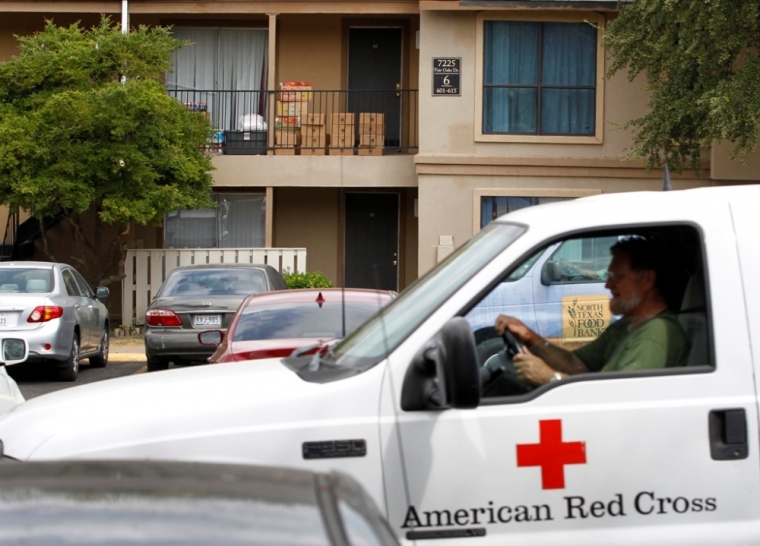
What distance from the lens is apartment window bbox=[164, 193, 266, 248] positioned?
2100cm

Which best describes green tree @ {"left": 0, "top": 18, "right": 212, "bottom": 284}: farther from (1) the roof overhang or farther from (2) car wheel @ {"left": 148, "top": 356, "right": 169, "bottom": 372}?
(1) the roof overhang

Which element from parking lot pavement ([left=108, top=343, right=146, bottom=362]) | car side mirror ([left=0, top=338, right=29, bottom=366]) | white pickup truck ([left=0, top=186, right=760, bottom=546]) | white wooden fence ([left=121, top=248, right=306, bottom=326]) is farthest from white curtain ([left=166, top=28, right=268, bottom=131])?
white pickup truck ([left=0, top=186, right=760, bottom=546])

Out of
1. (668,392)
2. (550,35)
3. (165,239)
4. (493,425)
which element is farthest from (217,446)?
(165,239)

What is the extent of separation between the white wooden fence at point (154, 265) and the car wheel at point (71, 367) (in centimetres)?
615

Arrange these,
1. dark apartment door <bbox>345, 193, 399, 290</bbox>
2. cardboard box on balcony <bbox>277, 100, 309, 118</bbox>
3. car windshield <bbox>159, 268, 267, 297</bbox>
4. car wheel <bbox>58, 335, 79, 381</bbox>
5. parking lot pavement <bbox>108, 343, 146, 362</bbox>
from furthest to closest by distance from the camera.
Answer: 1. dark apartment door <bbox>345, 193, 399, 290</bbox>
2. cardboard box on balcony <bbox>277, 100, 309, 118</bbox>
3. parking lot pavement <bbox>108, 343, 146, 362</bbox>
4. car windshield <bbox>159, 268, 267, 297</bbox>
5. car wheel <bbox>58, 335, 79, 381</bbox>

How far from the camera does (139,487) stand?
221cm

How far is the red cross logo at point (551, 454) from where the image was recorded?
3.53 m

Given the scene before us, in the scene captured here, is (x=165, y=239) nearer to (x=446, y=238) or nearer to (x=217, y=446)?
(x=446, y=238)

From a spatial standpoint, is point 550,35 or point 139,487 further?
point 550,35

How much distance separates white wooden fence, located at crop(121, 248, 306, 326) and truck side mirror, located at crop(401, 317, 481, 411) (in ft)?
52.6

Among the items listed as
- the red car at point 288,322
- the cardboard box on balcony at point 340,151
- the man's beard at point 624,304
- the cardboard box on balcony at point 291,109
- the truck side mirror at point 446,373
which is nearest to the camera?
the truck side mirror at point 446,373

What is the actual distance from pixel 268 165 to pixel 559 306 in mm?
15966

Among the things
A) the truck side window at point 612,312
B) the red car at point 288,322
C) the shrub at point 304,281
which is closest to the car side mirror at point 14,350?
the red car at point 288,322

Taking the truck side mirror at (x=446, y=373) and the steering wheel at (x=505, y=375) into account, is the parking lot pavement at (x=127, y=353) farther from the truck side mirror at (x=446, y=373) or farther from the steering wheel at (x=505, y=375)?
the truck side mirror at (x=446, y=373)
